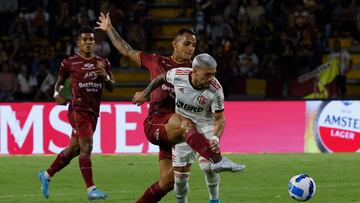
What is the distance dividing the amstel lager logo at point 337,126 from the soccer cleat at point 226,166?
1073 cm

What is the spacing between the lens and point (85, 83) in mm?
14320

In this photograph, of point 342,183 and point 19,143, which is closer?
point 342,183

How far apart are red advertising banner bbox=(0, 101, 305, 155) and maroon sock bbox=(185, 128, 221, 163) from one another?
1033cm

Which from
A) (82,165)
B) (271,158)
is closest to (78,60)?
(82,165)

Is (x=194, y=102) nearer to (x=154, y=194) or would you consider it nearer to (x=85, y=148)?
(x=154, y=194)

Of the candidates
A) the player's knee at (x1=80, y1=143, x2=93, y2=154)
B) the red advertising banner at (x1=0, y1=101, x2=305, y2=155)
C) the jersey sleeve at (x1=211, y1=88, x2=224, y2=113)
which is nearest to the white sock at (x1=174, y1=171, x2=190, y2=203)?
the jersey sleeve at (x1=211, y1=88, x2=224, y2=113)

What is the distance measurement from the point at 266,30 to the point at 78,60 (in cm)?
1302

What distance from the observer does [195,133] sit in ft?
35.4

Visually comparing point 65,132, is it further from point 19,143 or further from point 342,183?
point 342,183

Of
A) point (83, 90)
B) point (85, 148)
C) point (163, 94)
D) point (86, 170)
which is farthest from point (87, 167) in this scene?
point (163, 94)

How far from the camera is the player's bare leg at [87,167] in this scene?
524 inches

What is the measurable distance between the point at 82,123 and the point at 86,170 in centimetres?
80

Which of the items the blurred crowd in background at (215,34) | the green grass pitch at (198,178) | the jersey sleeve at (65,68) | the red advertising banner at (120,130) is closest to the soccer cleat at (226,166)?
the green grass pitch at (198,178)

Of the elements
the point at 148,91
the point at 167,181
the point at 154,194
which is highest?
the point at 148,91
